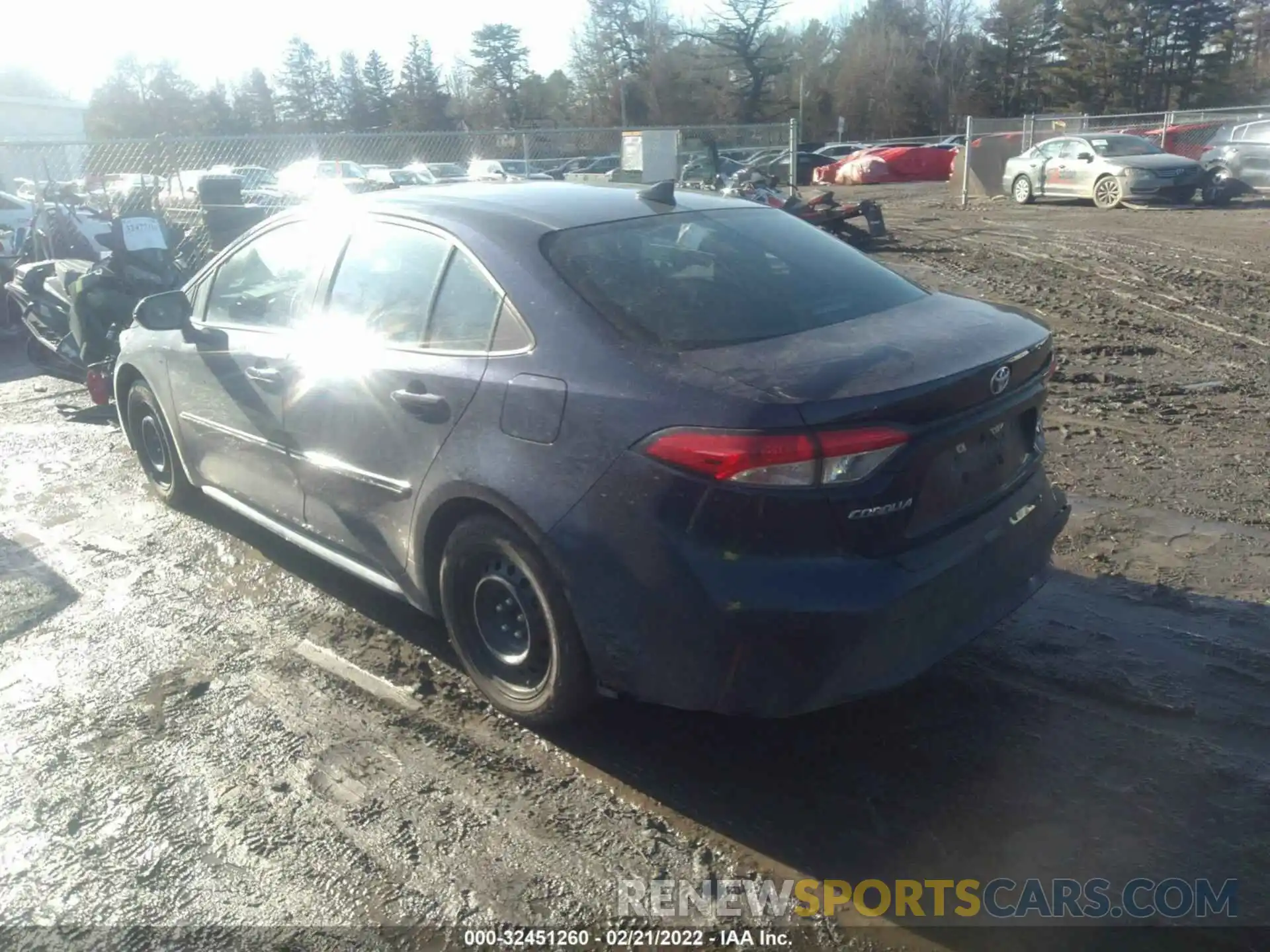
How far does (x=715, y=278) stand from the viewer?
351cm

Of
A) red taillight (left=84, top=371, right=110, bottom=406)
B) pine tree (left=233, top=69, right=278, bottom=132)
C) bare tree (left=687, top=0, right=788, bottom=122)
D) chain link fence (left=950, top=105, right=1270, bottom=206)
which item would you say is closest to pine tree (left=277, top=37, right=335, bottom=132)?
pine tree (left=233, top=69, right=278, bottom=132)

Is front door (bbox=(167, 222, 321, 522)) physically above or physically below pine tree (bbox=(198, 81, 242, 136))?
below

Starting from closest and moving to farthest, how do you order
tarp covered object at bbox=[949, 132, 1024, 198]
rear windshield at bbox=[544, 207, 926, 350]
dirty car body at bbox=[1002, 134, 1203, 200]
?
rear windshield at bbox=[544, 207, 926, 350]
dirty car body at bbox=[1002, 134, 1203, 200]
tarp covered object at bbox=[949, 132, 1024, 198]

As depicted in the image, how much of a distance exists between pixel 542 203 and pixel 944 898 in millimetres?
2664

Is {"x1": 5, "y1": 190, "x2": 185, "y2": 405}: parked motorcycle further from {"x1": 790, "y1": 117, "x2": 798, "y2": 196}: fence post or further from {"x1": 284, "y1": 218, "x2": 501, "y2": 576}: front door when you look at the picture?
{"x1": 790, "y1": 117, "x2": 798, "y2": 196}: fence post

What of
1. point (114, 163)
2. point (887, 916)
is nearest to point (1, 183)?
point (114, 163)

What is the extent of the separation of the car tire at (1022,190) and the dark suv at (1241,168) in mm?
3395

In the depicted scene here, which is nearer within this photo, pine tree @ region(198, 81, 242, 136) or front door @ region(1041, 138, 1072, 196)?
front door @ region(1041, 138, 1072, 196)

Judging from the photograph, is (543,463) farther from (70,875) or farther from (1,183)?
(1,183)

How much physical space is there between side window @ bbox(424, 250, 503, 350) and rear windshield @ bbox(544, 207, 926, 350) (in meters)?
0.26

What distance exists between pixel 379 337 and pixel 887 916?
8.40 feet

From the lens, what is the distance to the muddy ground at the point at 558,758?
112 inches

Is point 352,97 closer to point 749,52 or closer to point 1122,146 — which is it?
point 749,52

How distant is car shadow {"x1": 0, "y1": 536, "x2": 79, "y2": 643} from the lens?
4.60 meters
